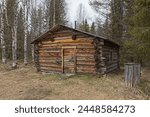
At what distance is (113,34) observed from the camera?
96.9 feet

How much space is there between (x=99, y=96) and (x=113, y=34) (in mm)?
18803

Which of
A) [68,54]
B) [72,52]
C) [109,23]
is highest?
[109,23]

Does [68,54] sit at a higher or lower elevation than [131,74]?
higher

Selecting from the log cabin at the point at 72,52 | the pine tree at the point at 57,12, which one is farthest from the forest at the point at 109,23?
the log cabin at the point at 72,52

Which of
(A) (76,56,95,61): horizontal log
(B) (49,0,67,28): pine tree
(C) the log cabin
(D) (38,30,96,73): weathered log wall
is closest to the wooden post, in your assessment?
(C) the log cabin

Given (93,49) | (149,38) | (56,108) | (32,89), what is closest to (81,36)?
(93,49)

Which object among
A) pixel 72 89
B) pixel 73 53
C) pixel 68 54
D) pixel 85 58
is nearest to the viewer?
pixel 72 89

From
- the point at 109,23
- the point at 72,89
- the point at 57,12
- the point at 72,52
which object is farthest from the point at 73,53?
the point at 57,12

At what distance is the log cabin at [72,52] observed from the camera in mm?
17156

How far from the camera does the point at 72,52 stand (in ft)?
59.2

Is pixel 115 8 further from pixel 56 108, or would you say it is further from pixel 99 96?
pixel 56 108

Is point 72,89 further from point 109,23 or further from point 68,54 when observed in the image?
point 109,23

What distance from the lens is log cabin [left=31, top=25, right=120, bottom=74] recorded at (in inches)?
675

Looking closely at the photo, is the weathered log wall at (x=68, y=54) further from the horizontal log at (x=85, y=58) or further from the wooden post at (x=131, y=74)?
the wooden post at (x=131, y=74)
